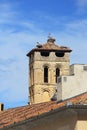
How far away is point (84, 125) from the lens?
20.0m

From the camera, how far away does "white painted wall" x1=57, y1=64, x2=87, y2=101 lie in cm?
2698

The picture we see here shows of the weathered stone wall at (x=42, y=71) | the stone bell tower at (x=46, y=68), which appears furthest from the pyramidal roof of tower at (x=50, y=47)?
the weathered stone wall at (x=42, y=71)

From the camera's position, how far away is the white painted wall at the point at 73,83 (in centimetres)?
2698

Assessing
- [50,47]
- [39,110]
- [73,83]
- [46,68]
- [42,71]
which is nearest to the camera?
[39,110]

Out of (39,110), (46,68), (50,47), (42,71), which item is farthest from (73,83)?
(46,68)

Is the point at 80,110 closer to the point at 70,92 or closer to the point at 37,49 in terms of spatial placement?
the point at 70,92

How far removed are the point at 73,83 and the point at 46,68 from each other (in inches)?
3958

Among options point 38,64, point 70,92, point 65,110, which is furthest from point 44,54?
point 65,110

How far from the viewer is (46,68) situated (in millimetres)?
127875

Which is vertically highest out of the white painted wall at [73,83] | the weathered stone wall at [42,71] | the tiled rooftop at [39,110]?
the weathered stone wall at [42,71]

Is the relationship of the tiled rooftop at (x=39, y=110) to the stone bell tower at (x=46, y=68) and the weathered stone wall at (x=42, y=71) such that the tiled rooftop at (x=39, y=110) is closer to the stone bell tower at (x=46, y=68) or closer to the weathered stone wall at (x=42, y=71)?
the stone bell tower at (x=46, y=68)

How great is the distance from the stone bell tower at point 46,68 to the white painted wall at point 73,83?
3669 inches

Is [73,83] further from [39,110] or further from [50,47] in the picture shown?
[50,47]

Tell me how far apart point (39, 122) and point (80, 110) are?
3.24 meters
